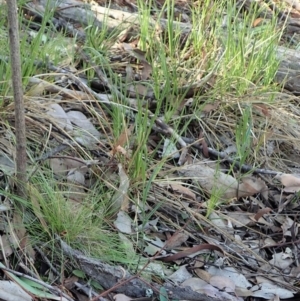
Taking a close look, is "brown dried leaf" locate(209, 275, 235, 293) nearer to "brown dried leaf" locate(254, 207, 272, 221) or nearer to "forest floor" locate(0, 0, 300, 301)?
"forest floor" locate(0, 0, 300, 301)

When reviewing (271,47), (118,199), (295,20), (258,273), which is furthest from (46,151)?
(295,20)

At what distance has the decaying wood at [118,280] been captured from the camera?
5.89 feet

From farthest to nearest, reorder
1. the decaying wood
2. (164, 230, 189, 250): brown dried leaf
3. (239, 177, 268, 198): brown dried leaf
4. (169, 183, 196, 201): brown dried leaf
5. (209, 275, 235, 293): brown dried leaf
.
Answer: (239, 177, 268, 198): brown dried leaf
(169, 183, 196, 201): brown dried leaf
(164, 230, 189, 250): brown dried leaf
(209, 275, 235, 293): brown dried leaf
the decaying wood

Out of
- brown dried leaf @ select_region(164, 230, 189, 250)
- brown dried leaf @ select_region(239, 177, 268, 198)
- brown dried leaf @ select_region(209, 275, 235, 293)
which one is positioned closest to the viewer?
brown dried leaf @ select_region(209, 275, 235, 293)

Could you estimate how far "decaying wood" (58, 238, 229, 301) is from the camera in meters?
1.79

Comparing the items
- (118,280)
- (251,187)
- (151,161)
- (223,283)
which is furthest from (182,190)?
(118,280)

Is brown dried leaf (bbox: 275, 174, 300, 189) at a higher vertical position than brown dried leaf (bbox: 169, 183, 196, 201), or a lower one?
higher

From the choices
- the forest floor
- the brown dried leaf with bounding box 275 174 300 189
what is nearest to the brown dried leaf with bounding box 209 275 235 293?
the forest floor

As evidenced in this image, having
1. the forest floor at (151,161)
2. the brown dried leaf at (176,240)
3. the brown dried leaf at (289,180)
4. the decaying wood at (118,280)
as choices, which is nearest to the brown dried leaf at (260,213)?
the forest floor at (151,161)

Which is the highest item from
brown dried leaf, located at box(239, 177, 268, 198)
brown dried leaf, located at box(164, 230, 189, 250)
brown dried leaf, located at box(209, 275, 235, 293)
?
brown dried leaf, located at box(239, 177, 268, 198)

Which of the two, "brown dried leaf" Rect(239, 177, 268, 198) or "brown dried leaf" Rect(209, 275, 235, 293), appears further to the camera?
"brown dried leaf" Rect(239, 177, 268, 198)

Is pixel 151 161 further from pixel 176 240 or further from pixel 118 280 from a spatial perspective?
pixel 118 280

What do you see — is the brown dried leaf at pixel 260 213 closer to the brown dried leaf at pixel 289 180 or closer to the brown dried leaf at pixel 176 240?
the brown dried leaf at pixel 289 180

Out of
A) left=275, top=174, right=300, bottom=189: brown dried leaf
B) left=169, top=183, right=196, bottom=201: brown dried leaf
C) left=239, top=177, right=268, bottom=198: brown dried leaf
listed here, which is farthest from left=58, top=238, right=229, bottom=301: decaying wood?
left=275, top=174, right=300, bottom=189: brown dried leaf
